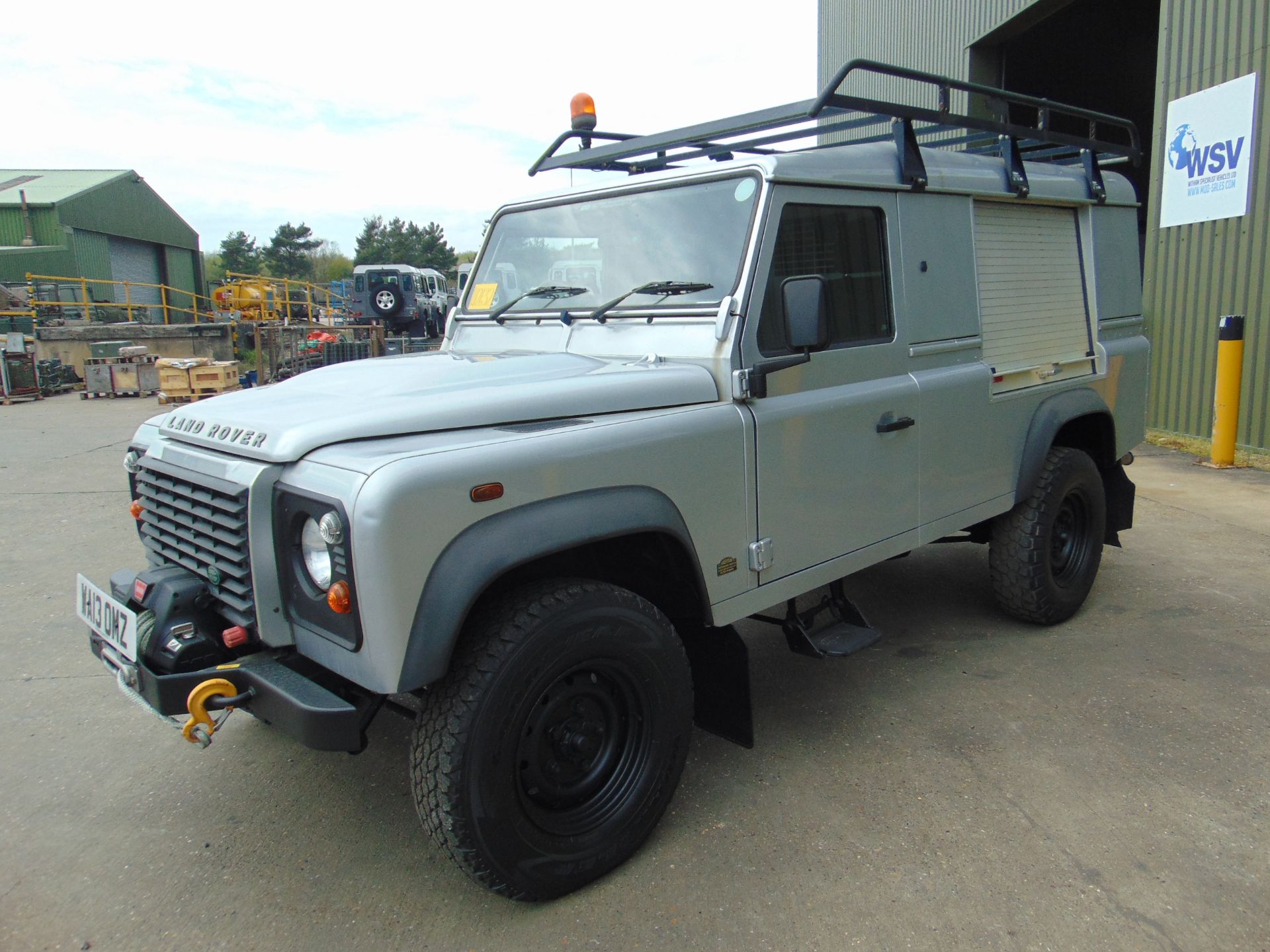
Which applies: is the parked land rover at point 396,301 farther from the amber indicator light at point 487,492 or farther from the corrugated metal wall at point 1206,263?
the amber indicator light at point 487,492

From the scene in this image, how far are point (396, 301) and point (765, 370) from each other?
1040 inches

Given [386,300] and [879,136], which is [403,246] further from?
[879,136]

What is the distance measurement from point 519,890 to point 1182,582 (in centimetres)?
→ 436


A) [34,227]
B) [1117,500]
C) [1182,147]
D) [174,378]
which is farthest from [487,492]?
[34,227]

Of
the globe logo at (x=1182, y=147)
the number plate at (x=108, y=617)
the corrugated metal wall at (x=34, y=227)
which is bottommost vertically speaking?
the number plate at (x=108, y=617)

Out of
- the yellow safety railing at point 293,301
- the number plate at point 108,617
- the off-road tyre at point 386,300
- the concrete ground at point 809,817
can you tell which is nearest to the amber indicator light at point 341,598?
the number plate at point 108,617

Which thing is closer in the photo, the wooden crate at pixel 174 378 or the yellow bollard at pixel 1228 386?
the yellow bollard at pixel 1228 386

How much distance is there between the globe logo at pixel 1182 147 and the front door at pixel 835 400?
283 inches

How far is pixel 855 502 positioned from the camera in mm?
3332

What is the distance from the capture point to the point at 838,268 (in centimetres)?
330

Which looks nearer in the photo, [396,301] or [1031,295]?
[1031,295]

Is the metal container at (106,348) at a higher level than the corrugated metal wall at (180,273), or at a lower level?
lower

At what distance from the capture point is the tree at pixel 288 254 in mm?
72375

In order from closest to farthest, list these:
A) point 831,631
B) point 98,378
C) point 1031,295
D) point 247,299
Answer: point 831,631 < point 1031,295 < point 98,378 < point 247,299
